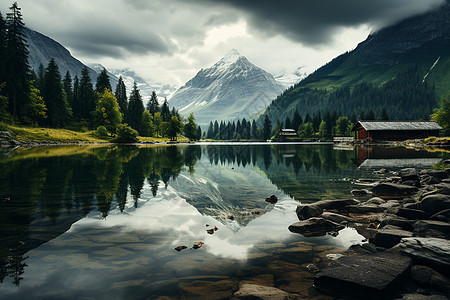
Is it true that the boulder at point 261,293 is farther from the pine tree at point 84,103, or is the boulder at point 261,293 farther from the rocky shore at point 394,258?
the pine tree at point 84,103

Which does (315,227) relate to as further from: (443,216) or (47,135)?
(47,135)

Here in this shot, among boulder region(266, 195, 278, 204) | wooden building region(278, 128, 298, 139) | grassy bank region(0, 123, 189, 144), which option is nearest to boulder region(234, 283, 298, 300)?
boulder region(266, 195, 278, 204)

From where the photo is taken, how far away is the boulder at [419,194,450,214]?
36.8 ft

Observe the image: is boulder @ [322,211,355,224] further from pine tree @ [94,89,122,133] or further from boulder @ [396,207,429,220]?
pine tree @ [94,89,122,133]

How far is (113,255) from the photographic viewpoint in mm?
8344

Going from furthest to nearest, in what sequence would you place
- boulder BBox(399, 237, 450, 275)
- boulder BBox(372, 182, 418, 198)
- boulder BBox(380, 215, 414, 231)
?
boulder BBox(372, 182, 418, 198)
boulder BBox(380, 215, 414, 231)
boulder BBox(399, 237, 450, 275)

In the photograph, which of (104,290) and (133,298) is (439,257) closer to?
(133,298)

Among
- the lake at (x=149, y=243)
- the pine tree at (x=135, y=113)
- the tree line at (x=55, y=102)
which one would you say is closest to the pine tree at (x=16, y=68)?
the tree line at (x=55, y=102)

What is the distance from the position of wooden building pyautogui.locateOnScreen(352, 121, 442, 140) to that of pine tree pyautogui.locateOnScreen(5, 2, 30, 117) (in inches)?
4665

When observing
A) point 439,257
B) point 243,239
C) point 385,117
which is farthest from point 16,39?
point 385,117

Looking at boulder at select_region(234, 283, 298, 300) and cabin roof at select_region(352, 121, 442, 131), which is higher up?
cabin roof at select_region(352, 121, 442, 131)

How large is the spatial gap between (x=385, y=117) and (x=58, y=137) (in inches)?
6507

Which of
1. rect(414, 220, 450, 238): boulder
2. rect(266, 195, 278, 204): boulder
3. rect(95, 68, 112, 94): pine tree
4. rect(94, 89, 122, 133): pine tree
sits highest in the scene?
rect(95, 68, 112, 94): pine tree

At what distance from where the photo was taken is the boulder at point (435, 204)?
442 inches
